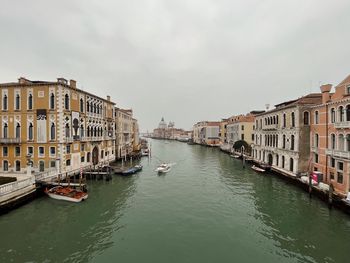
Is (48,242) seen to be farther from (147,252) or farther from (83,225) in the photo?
(147,252)

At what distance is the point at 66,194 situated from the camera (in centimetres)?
2042

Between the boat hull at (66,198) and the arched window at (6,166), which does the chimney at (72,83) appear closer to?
the arched window at (6,166)

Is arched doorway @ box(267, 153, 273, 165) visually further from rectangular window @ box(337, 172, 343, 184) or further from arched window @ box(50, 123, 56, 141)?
arched window @ box(50, 123, 56, 141)

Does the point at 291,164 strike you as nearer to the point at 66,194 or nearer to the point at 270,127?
the point at 270,127

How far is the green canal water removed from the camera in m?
11.7

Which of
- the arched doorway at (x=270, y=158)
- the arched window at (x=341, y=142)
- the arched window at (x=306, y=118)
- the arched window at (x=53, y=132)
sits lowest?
the arched doorway at (x=270, y=158)

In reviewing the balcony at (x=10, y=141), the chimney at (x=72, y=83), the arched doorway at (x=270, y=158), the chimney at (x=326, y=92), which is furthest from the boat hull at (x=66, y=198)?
the arched doorway at (x=270, y=158)

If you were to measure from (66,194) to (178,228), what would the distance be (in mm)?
12527

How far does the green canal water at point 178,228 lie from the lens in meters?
11.7

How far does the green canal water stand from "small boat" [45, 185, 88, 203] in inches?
26.4

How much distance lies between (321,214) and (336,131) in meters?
8.81

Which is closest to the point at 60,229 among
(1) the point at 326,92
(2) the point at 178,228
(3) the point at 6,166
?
(2) the point at 178,228

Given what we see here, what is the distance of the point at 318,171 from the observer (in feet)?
80.2

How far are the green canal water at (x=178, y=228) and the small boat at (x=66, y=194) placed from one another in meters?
0.67
